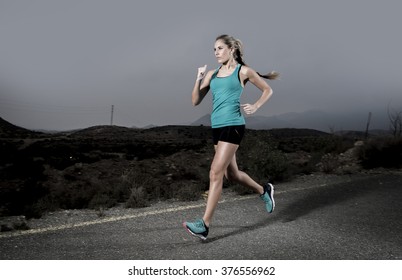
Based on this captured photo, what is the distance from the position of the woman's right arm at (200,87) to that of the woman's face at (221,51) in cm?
22

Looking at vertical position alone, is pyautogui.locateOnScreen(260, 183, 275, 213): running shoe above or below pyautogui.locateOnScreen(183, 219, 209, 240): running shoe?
above

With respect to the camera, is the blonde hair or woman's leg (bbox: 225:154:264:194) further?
woman's leg (bbox: 225:154:264:194)

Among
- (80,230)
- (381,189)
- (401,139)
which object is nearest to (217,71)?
(80,230)

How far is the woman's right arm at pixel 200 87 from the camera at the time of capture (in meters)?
5.27

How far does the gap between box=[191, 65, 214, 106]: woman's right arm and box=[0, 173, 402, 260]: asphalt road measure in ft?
5.69

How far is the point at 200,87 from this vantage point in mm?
5402

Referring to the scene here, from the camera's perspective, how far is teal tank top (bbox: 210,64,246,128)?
198 inches

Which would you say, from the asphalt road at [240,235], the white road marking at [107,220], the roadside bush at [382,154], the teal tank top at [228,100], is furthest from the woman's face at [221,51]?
the roadside bush at [382,154]

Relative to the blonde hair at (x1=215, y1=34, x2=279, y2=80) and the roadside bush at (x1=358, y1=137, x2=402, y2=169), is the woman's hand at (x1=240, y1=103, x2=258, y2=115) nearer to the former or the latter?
the blonde hair at (x1=215, y1=34, x2=279, y2=80)

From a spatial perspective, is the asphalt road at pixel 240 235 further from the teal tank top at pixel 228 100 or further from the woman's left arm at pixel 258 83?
the woman's left arm at pixel 258 83

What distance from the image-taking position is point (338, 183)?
10.9 metres

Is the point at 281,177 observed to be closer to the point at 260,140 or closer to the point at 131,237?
the point at 260,140

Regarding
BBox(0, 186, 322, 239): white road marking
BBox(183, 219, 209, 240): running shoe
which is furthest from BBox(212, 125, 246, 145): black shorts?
BBox(0, 186, 322, 239): white road marking

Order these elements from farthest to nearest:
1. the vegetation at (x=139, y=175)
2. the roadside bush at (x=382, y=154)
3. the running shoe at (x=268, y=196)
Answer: the roadside bush at (x=382, y=154) → the vegetation at (x=139, y=175) → the running shoe at (x=268, y=196)
